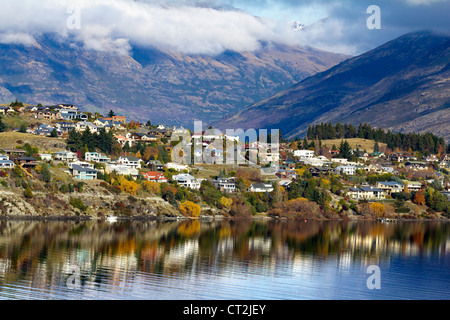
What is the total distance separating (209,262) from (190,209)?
43.9 metres

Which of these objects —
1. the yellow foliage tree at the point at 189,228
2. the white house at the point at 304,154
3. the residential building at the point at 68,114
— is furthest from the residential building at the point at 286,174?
the residential building at the point at 68,114

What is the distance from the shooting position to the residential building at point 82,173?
108 m

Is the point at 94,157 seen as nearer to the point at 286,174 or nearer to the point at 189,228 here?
the point at 286,174

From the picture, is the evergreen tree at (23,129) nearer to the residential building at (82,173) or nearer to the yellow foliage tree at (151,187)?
the residential building at (82,173)

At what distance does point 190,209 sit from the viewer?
107 meters

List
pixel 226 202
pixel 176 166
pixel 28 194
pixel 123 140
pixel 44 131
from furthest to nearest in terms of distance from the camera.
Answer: pixel 123 140
pixel 44 131
pixel 176 166
pixel 226 202
pixel 28 194

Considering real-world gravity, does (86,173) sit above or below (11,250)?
above

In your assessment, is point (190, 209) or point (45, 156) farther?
point (45, 156)

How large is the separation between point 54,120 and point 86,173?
47.9 metres

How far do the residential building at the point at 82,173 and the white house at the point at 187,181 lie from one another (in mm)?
14852

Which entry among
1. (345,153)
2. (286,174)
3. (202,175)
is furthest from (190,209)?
(345,153)

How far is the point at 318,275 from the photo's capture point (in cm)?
6012
